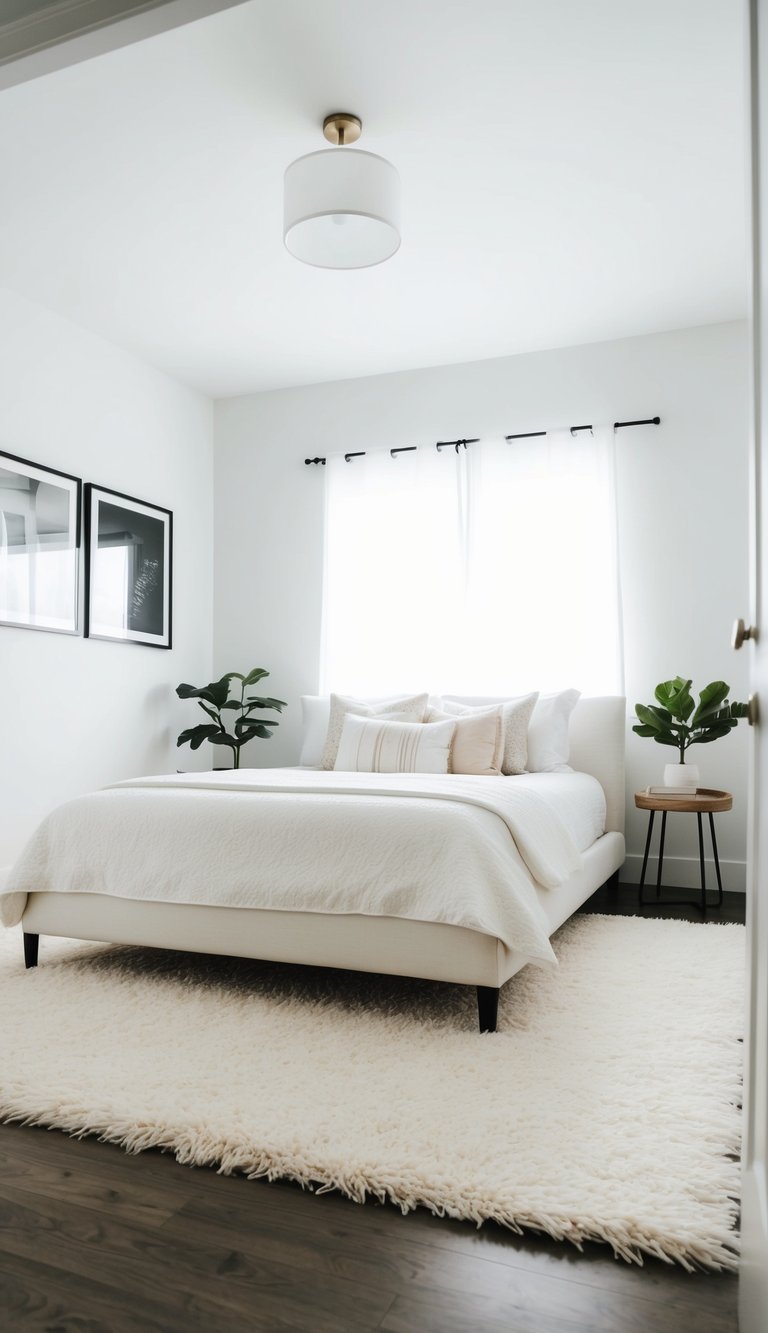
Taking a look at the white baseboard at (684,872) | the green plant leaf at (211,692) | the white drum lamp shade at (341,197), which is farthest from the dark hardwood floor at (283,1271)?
the green plant leaf at (211,692)

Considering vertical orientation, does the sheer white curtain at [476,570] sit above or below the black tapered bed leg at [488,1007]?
above

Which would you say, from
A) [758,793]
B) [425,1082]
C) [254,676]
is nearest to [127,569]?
[254,676]

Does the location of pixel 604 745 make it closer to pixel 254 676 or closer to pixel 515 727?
pixel 515 727

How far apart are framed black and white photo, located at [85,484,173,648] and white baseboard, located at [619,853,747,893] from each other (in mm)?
2778

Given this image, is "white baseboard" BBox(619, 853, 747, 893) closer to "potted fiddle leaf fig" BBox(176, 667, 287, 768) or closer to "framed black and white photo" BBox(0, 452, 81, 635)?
"potted fiddle leaf fig" BBox(176, 667, 287, 768)

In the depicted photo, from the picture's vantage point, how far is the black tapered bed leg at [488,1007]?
7.39 ft

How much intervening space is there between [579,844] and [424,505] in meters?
2.27

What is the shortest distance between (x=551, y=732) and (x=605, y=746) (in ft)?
0.96

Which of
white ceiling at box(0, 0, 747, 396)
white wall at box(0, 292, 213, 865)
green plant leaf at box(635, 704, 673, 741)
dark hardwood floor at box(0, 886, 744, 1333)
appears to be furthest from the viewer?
white wall at box(0, 292, 213, 865)

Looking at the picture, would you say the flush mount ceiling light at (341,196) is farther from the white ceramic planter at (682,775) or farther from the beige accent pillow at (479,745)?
the white ceramic planter at (682,775)

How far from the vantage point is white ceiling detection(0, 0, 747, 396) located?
256 centimetres

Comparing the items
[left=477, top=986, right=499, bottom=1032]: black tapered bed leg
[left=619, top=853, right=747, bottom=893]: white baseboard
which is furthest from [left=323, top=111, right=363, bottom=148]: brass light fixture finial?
[left=619, top=853, right=747, bottom=893]: white baseboard

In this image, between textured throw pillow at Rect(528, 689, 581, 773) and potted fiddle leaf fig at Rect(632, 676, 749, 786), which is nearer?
potted fiddle leaf fig at Rect(632, 676, 749, 786)

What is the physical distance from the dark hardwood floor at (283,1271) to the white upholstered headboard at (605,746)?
9.55 ft
